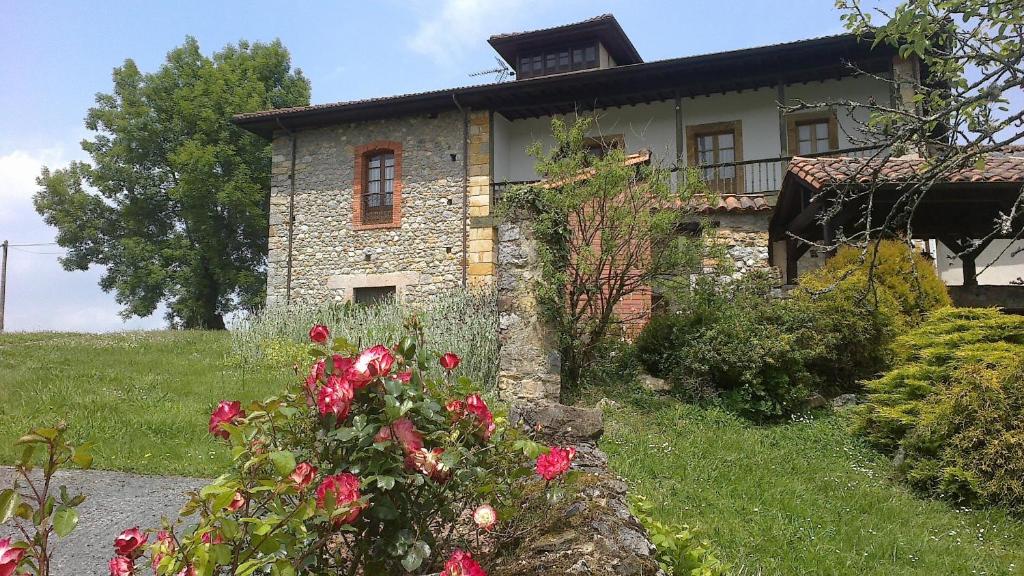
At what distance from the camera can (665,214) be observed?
6789mm

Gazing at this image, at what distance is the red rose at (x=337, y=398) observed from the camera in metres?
1.70

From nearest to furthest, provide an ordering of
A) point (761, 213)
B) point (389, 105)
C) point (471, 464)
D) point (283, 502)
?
point (283, 502), point (471, 464), point (761, 213), point (389, 105)

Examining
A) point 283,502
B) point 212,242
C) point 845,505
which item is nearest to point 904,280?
point 845,505

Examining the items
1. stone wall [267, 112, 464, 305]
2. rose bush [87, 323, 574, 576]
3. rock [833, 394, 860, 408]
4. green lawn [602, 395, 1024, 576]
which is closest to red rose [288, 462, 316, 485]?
rose bush [87, 323, 574, 576]

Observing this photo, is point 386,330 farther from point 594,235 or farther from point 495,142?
point 495,142

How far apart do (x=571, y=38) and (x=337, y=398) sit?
1529 cm

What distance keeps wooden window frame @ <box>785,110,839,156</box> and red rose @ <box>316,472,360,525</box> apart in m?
12.7

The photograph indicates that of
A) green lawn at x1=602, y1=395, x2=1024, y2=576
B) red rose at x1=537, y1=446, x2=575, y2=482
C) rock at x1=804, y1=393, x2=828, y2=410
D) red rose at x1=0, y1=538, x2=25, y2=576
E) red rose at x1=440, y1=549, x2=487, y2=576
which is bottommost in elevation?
green lawn at x1=602, y1=395, x2=1024, y2=576

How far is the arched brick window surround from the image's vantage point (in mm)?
14242

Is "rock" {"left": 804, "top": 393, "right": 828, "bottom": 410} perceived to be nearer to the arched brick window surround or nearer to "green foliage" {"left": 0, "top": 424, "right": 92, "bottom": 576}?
"green foliage" {"left": 0, "top": 424, "right": 92, "bottom": 576}

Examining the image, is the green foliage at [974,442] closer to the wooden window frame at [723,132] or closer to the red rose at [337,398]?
the red rose at [337,398]

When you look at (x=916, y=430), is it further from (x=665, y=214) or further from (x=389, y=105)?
(x=389, y=105)

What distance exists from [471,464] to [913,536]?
3.45 meters

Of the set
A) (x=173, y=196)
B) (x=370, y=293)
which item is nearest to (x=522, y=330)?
(x=370, y=293)
